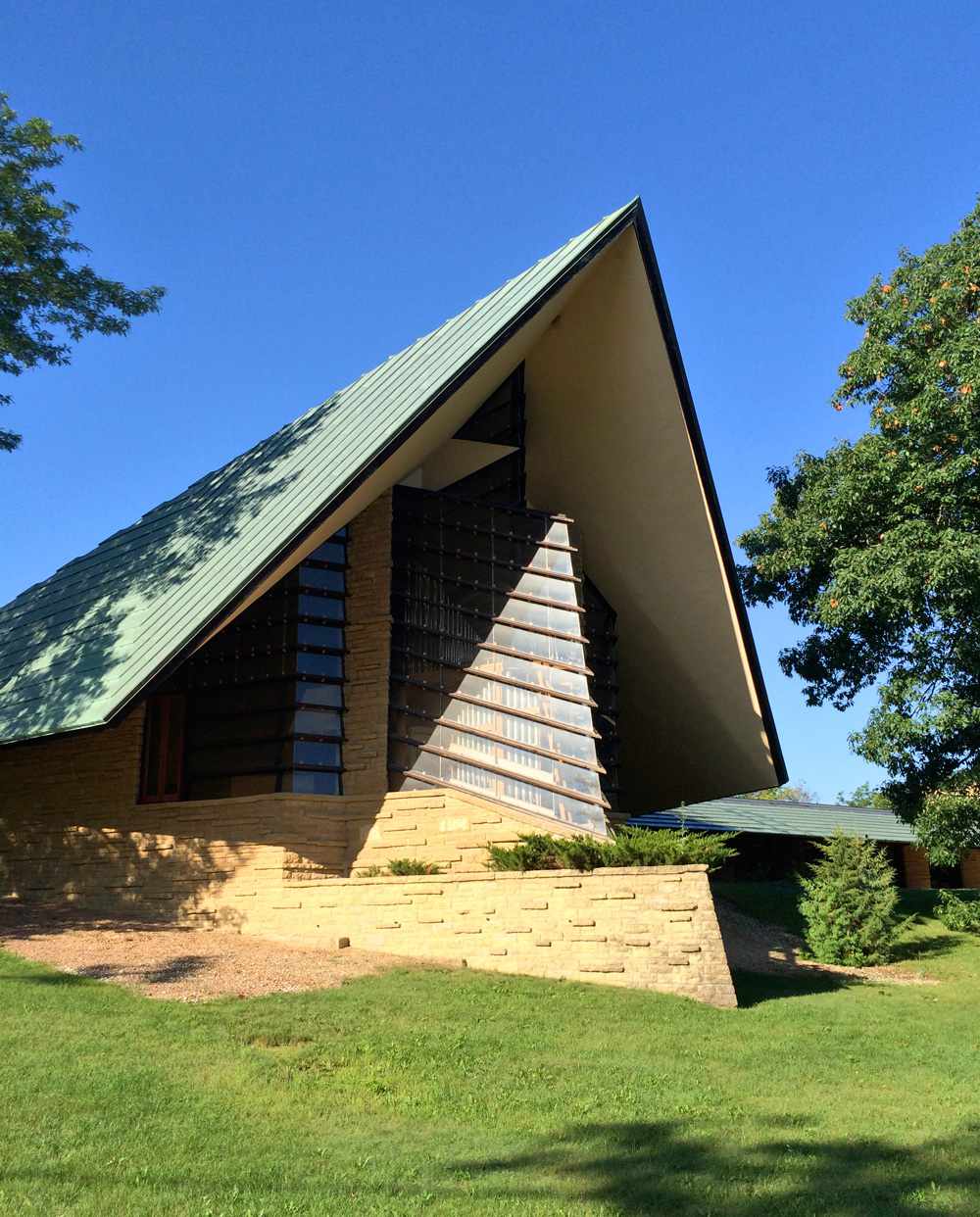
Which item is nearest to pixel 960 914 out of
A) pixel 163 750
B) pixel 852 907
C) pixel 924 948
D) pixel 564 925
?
pixel 924 948

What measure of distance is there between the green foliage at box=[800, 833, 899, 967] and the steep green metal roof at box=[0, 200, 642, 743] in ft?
30.5

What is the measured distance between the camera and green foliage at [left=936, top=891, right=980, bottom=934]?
1862 centimetres

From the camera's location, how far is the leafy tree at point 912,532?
1672 centimetres

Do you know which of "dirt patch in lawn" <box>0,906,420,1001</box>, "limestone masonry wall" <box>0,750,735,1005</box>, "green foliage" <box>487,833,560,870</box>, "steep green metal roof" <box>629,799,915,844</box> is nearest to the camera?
"dirt patch in lawn" <box>0,906,420,1001</box>

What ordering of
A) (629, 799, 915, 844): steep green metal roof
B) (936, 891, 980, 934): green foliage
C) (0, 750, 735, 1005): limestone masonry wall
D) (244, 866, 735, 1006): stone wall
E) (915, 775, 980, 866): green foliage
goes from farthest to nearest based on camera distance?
(629, 799, 915, 844): steep green metal roof → (936, 891, 980, 934): green foliage → (915, 775, 980, 866): green foliage → (0, 750, 735, 1005): limestone masonry wall → (244, 866, 735, 1006): stone wall

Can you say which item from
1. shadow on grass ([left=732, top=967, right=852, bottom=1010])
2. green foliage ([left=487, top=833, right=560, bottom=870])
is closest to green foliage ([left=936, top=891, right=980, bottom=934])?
shadow on grass ([left=732, top=967, right=852, bottom=1010])

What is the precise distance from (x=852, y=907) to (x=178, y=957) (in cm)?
984

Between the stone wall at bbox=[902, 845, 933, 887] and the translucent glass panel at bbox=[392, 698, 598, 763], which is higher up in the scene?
the translucent glass panel at bbox=[392, 698, 598, 763]

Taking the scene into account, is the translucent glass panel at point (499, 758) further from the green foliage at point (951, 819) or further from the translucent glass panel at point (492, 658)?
the green foliage at point (951, 819)

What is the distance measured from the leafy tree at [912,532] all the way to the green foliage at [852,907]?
208 cm

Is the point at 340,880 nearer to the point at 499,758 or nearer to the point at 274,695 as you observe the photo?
the point at 499,758

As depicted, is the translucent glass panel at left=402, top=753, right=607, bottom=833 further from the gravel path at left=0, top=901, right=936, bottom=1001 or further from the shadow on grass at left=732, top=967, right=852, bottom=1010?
the gravel path at left=0, top=901, right=936, bottom=1001

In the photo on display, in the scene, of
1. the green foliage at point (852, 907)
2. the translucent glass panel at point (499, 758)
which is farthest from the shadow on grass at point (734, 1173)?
the green foliage at point (852, 907)

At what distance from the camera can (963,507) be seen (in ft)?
56.3
